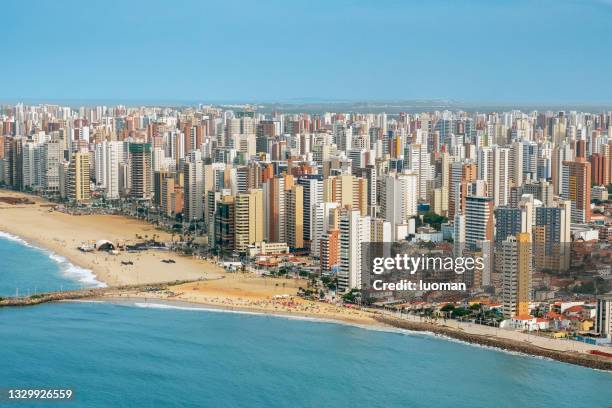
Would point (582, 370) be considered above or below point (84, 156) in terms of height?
below

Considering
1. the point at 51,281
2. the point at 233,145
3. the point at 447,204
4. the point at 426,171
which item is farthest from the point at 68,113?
the point at 51,281

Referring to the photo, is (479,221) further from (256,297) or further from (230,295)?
(230,295)

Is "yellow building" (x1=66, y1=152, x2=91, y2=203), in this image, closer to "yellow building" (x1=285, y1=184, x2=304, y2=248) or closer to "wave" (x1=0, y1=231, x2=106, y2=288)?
"wave" (x1=0, y1=231, x2=106, y2=288)

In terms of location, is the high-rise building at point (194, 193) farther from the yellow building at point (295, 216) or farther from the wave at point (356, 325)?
the wave at point (356, 325)

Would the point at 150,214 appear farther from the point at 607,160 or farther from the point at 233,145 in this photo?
the point at 607,160

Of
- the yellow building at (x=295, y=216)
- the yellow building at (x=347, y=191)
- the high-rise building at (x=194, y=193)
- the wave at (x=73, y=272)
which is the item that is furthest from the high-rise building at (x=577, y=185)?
the wave at (x=73, y=272)

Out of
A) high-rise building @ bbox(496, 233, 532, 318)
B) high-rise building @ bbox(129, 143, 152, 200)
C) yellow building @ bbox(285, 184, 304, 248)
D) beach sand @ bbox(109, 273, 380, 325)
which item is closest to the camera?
high-rise building @ bbox(496, 233, 532, 318)

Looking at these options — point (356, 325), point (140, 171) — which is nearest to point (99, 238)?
point (140, 171)

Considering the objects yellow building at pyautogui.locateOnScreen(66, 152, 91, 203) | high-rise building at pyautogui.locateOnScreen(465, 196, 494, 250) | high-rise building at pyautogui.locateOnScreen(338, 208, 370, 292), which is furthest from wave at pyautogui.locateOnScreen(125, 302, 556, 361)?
yellow building at pyautogui.locateOnScreen(66, 152, 91, 203)
